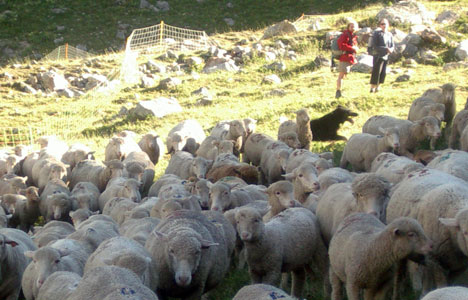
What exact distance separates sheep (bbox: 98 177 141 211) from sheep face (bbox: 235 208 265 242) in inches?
161

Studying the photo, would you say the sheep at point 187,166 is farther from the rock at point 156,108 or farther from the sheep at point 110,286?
the sheep at point 110,286

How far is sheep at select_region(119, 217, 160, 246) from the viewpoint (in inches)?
300

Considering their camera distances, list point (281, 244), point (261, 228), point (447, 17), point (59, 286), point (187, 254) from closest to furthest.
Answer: point (59, 286)
point (187, 254)
point (261, 228)
point (281, 244)
point (447, 17)

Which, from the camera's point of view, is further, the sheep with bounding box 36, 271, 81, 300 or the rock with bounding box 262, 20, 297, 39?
the rock with bounding box 262, 20, 297, 39

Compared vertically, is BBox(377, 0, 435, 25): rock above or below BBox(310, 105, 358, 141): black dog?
above

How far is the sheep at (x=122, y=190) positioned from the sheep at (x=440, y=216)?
487cm

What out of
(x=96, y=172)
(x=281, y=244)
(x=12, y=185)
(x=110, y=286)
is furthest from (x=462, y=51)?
(x=110, y=286)

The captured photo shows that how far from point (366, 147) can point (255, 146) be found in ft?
8.47

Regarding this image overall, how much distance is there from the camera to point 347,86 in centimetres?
1786

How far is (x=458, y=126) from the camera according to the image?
1171 centimetres

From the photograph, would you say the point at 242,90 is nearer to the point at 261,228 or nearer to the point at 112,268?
the point at 261,228

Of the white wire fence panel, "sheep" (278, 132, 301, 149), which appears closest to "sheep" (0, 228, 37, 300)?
"sheep" (278, 132, 301, 149)

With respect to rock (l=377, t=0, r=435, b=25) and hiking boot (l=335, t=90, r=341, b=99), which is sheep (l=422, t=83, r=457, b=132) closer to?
hiking boot (l=335, t=90, r=341, b=99)

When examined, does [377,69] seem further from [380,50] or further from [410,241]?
[410,241]
